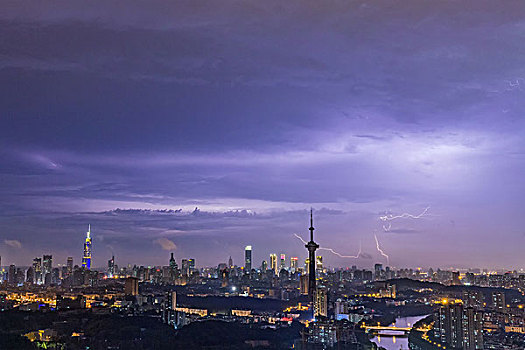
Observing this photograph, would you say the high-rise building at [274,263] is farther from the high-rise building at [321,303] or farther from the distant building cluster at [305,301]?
the high-rise building at [321,303]

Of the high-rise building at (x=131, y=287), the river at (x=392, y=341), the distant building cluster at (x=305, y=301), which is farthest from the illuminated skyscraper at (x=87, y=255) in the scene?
the river at (x=392, y=341)

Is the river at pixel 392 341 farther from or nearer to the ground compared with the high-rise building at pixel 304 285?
nearer to the ground

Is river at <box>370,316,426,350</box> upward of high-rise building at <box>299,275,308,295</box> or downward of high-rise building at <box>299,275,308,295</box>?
downward

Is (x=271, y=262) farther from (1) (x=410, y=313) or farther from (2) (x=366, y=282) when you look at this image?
(1) (x=410, y=313)

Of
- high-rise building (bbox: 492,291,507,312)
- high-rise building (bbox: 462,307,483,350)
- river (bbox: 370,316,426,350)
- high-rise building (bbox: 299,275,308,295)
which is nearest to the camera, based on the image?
high-rise building (bbox: 462,307,483,350)

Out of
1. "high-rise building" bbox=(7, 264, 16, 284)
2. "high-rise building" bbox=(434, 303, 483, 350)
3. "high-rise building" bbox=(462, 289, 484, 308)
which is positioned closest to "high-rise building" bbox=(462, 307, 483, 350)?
"high-rise building" bbox=(434, 303, 483, 350)

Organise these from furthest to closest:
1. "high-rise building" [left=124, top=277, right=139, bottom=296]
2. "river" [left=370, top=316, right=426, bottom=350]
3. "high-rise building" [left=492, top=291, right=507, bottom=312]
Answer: "high-rise building" [left=124, top=277, right=139, bottom=296], "high-rise building" [left=492, top=291, right=507, bottom=312], "river" [left=370, top=316, right=426, bottom=350]

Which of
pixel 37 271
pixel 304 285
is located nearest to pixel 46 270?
pixel 37 271

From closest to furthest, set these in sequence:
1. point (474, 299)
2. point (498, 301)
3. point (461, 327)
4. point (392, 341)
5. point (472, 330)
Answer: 1. point (472, 330)
2. point (461, 327)
3. point (392, 341)
4. point (498, 301)
5. point (474, 299)

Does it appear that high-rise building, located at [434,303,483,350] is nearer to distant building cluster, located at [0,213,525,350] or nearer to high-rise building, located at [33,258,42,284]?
distant building cluster, located at [0,213,525,350]

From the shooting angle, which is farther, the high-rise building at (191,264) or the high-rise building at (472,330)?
the high-rise building at (191,264)

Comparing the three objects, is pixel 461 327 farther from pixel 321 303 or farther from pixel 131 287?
pixel 131 287
